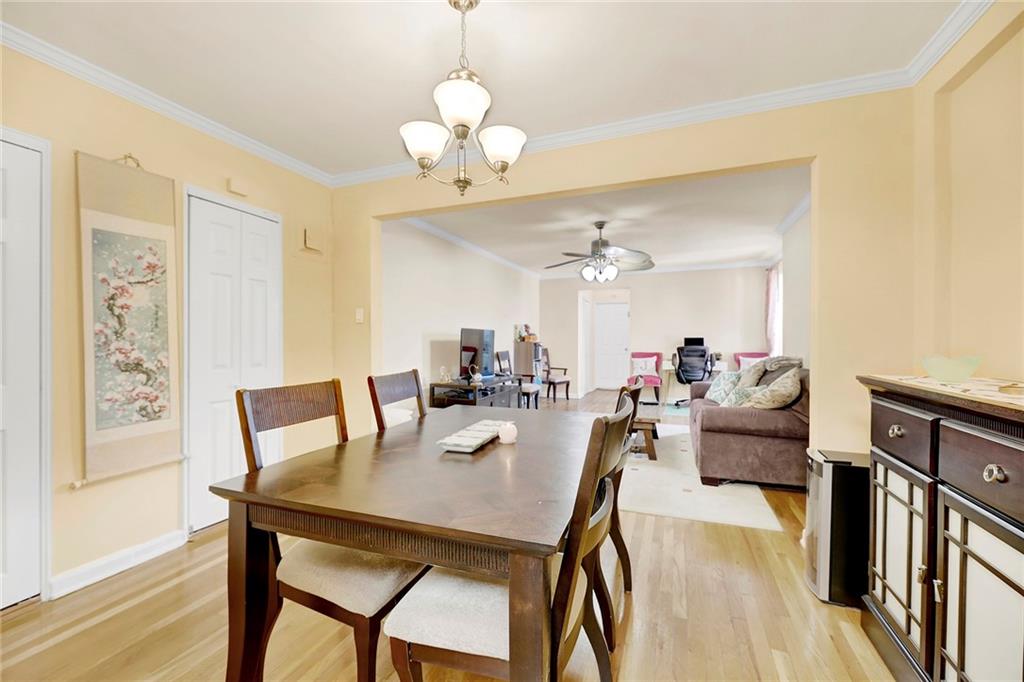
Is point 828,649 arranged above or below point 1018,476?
below

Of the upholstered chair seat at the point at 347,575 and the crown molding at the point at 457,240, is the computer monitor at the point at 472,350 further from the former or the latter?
the upholstered chair seat at the point at 347,575

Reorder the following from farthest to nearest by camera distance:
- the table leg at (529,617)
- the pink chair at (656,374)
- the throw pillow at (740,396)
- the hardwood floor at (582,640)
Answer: the pink chair at (656,374) < the throw pillow at (740,396) < the hardwood floor at (582,640) < the table leg at (529,617)

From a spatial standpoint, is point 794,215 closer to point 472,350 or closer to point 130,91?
point 472,350

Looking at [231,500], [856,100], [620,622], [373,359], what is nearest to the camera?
[231,500]

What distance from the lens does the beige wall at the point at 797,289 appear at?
4125 millimetres

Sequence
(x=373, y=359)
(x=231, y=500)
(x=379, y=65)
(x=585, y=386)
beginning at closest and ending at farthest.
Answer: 1. (x=231, y=500)
2. (x=379, y=65)
3. (x=373, y=359)
4. (x=585, y=386)

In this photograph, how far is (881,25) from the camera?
5.83 feet

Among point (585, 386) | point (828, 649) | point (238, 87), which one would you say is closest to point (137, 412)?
point (238, 87)

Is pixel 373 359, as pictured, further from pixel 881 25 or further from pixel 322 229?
pixel 881 25

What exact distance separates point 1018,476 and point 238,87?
329 cm

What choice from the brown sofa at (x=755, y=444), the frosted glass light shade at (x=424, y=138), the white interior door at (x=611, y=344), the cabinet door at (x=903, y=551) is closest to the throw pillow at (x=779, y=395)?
the brown sofa at (x=755, y=444)

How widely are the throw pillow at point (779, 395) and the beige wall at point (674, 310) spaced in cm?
430

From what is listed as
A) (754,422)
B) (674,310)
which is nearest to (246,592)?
(754,422)

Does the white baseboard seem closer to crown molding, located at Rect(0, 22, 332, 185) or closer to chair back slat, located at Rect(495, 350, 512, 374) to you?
crown molding, located at Rect(0, 22, 332, 185)
